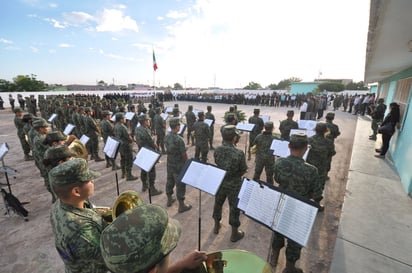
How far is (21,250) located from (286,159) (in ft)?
16.0

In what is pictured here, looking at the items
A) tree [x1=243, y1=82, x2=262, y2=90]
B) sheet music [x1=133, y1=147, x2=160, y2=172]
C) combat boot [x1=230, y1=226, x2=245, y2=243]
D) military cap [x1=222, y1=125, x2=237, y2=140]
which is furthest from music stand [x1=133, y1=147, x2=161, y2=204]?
tree [x1=243, y1=82, x2=262, y2=90]

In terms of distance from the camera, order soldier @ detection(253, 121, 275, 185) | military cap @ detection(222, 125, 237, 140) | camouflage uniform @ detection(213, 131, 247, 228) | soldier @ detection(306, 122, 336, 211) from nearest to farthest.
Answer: camouflage uniform @ detection(213, 131, 247, 228) < military cap @ detection(222, 125, 237, 140) < soldier @ detection(306, 122, 336, 211) < soldier @ detection(253, 121, 275, 185)

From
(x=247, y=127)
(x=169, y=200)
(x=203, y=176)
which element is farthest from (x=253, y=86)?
(x=203, y=176)

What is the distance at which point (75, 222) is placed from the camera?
1.65 m

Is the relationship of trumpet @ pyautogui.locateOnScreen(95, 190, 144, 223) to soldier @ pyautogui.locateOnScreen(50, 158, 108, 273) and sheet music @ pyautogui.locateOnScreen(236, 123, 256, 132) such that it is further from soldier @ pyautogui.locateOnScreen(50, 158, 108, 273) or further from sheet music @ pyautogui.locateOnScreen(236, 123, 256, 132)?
sheet music @ pyautogui.locateOnScreen(236, 123, 256, 132)

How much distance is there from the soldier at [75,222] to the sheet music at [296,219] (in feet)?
5.96

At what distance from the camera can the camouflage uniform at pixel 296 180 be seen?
2.86 m

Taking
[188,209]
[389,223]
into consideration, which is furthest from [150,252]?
[389,223]

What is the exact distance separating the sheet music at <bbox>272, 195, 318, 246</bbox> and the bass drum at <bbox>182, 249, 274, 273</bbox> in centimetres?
64

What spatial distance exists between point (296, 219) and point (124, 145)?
532cm

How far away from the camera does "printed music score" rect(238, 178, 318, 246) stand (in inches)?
80.4

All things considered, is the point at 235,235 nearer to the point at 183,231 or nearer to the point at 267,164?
the point at 183,231

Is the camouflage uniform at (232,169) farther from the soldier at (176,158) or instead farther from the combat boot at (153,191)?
the combat boot at (153,191)

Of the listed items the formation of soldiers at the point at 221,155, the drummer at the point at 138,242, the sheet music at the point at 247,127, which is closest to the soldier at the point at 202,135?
the formation of soldiers at the point at 221,155
